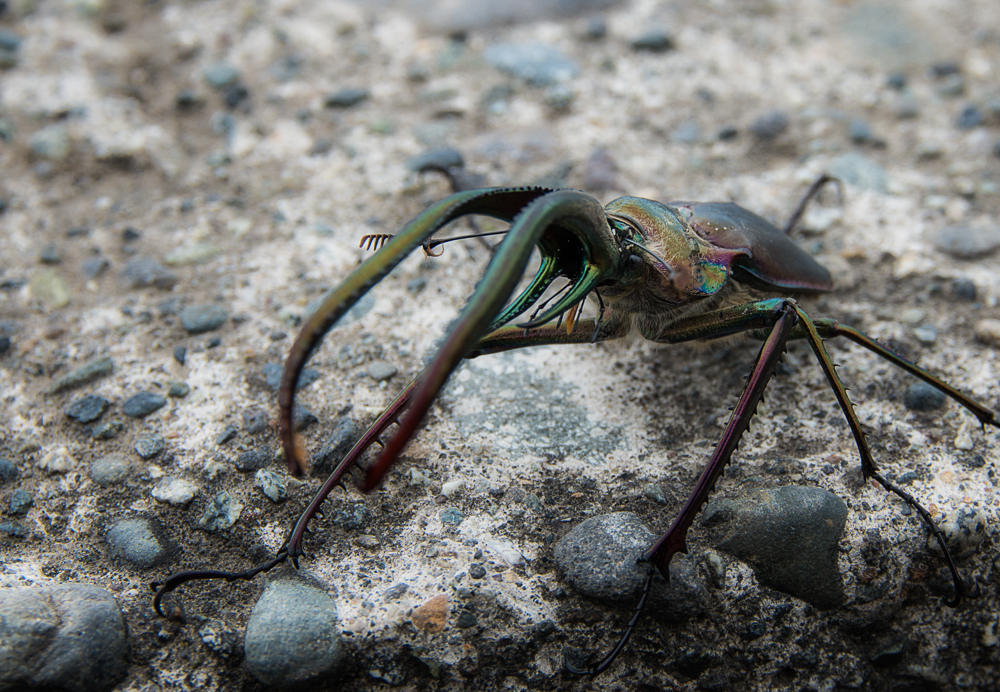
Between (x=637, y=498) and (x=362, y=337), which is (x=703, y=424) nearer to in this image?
(x=637, y=498)

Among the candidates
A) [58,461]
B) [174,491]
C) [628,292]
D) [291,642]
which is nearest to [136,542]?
[174,491]

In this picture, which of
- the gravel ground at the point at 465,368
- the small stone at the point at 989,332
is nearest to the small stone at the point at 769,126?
the gravel ground at the point at 465,368

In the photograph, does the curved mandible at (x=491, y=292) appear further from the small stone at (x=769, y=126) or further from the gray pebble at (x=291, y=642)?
the small stone at (x=769, y=126)

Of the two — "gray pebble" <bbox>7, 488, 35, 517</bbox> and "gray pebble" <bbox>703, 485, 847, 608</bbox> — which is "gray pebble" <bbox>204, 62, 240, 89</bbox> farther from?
"gray pebble" <bbox>703, 485, 847, 608</bbox>

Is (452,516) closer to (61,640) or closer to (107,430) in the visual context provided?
(61,640)

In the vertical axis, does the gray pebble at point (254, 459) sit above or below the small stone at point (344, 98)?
below

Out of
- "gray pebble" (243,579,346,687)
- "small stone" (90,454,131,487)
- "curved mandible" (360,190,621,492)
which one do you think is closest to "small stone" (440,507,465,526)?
"gray pebble" (243,579,346,687)
